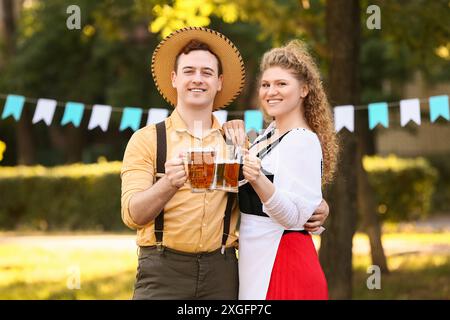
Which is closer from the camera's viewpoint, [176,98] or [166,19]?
[176,98]

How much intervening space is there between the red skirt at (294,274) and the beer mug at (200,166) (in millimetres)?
531

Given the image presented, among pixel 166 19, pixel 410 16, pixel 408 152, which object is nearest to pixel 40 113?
pixel 166 19

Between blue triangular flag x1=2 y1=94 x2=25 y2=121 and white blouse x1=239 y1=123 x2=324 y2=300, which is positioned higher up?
blue triangular flag x1=2 y1=94 x2=25 y2=121

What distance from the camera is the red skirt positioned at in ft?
11.4

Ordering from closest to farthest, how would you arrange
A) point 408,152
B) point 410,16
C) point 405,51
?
point 410,16 → point 405,51 → point 408,152

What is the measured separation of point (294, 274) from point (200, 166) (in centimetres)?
69

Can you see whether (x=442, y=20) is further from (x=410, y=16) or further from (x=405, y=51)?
(x=405, y=51)

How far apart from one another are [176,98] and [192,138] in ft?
1.08

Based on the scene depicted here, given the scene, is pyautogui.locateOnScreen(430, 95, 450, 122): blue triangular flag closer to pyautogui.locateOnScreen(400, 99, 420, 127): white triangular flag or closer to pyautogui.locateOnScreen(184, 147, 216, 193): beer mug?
pyautogui.locateOnScreen(400, 99, 420, 127): white triangular flag

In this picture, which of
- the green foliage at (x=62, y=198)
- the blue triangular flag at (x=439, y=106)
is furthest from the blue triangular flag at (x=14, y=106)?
the green foliage at (x=62, y=198)

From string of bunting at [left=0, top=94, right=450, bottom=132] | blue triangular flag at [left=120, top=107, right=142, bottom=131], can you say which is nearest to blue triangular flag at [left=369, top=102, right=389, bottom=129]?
string of bunting at [left=0, top=94, right=450, bottom=132]

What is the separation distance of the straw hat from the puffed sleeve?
0.45 metres

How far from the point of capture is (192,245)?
3592 mm

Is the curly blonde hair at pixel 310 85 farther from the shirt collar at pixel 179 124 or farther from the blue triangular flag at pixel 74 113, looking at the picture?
the blue triangular flag at pixel 74 113
